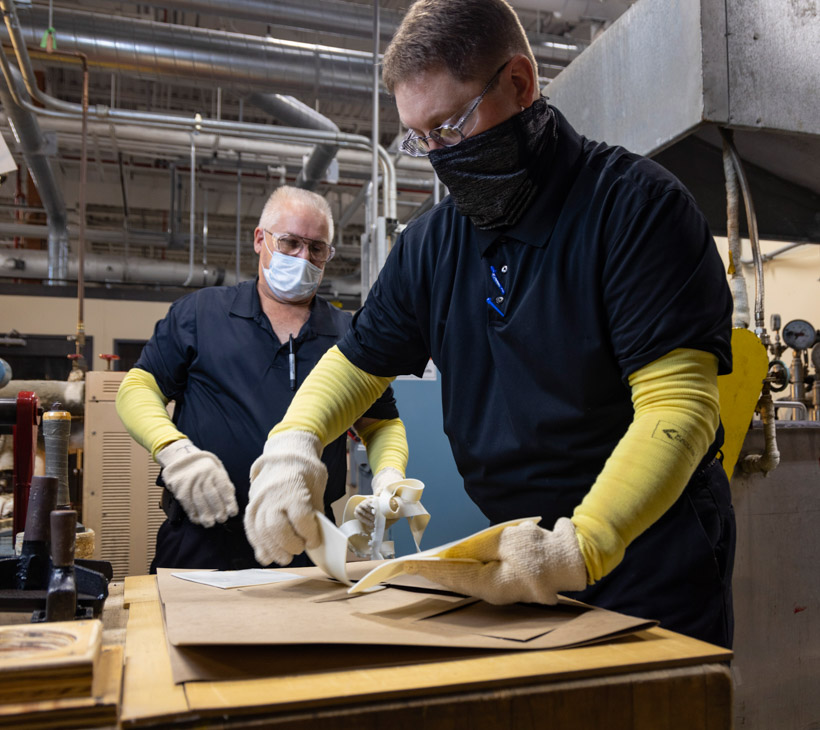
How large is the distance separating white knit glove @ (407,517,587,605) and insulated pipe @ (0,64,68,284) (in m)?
3.55

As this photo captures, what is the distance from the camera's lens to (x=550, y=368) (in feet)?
3.10

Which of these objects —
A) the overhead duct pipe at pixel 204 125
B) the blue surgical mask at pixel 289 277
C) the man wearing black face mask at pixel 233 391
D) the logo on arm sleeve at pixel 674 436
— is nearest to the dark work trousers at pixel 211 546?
the man wearing black face mask at pixel 233 391

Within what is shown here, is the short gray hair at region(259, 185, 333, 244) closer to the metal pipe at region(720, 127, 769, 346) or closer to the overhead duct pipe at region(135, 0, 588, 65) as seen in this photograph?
the metal pipe at region(720, 127, 769, 346)

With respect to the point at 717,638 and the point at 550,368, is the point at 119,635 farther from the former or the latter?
the point at 717,638

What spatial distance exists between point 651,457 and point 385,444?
3.19 feet

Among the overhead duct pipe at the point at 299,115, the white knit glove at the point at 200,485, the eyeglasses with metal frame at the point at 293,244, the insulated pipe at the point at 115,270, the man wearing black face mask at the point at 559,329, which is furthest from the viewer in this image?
the insulated pipe at the point at 115,270

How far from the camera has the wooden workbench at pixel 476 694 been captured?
0.49 metres

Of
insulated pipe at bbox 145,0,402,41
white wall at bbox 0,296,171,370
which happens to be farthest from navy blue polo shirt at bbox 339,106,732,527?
white wall at bbox 0,296,171,370

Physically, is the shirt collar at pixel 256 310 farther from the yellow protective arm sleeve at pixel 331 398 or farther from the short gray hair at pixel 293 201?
the yellow protective arm sleeve at pixel 331 398

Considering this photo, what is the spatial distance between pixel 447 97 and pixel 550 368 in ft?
1.26

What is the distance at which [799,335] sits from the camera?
3553 millimetres

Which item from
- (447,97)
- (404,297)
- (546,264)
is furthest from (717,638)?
(447,97)

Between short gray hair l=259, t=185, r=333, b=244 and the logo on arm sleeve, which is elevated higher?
short gray hair l=259, t=185, r=333, b=244

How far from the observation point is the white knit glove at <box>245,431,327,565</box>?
92cm
